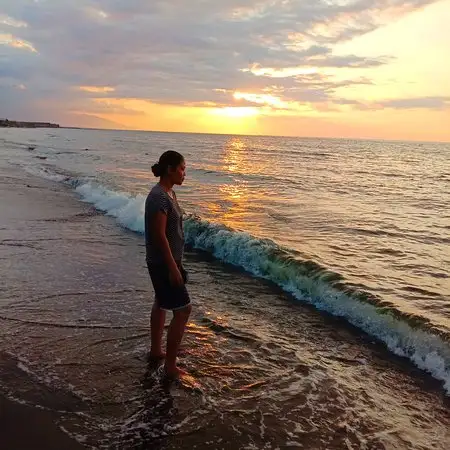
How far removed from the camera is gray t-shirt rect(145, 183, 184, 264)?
15.4ft

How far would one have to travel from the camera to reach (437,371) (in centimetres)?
591

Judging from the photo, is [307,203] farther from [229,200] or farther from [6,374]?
[6,374]

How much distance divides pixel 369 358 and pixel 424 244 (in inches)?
292

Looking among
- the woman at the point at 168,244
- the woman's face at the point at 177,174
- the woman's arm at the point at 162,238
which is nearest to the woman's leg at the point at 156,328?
the woman at the point at 168,244

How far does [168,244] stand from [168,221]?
23cm

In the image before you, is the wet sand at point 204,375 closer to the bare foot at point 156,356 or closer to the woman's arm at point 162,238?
the bare foot at point 156,356

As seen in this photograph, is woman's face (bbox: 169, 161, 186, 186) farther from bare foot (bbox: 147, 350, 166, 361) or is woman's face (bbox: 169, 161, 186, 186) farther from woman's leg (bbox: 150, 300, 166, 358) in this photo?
bare foot (bbox: 147, 350, 166, 361)

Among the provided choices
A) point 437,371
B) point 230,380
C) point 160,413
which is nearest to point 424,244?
point 437,371

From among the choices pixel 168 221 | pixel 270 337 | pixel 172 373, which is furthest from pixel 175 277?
pixel 270 337

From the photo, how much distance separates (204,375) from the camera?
5.29 metres

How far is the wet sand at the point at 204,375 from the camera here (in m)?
4.27

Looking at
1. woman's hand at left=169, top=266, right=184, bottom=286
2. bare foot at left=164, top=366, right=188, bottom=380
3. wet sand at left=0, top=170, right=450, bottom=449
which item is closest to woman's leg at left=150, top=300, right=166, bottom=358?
wet sand at left=0, top=170, right=450, bottom=449

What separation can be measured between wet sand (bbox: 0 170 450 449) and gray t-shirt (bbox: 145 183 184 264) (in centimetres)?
134

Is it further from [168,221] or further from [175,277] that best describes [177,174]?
[175,277]
